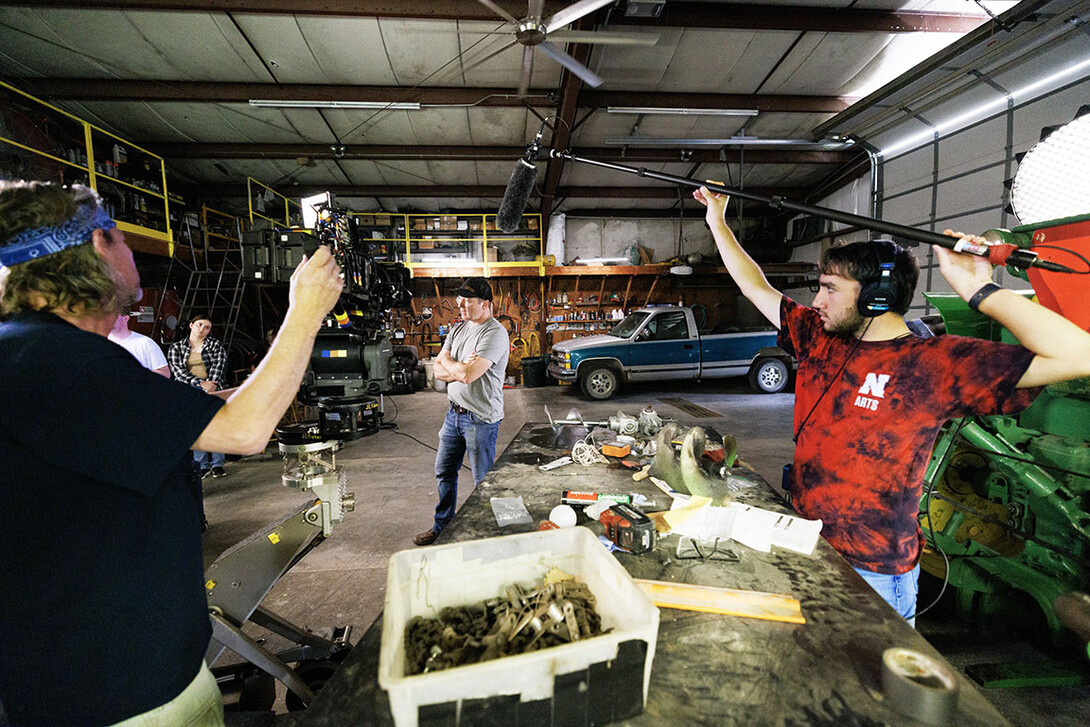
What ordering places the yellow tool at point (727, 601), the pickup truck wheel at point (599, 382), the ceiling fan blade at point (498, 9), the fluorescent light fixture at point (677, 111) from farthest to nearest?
the pickup truck wheel at point (599, 382)
the fluorescent light fixture at point (677, 111)
the ceiling fan blade at point (498, 9)
the yellow tool at point (727, 601)

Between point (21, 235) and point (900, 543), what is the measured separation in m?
2.57

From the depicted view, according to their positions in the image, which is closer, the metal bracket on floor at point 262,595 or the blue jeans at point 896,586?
the metal bracket on floor at point 262,595

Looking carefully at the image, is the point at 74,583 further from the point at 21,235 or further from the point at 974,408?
the point at 974,408

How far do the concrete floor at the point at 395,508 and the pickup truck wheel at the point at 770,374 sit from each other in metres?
0.30

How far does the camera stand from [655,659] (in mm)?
943

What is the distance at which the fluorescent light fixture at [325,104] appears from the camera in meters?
5.86

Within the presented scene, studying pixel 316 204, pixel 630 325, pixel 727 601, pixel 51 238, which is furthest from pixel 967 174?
pixel 51 238

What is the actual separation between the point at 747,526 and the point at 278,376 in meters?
1.55

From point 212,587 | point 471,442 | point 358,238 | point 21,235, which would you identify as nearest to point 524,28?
point 358,238

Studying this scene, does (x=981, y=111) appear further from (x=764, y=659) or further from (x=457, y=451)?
(x=764, y=659)

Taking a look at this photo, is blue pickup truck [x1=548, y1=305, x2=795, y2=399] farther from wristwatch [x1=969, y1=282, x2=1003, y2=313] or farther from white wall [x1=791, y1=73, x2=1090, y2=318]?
wristwatch [x1=969, y1=282, x2=1003, y2=313]

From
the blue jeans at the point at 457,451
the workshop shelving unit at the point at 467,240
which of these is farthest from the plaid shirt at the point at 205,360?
the workshop shelving unit at the point at 467,240

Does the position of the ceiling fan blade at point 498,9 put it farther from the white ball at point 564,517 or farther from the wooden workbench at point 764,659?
the wooden workbench at point 764,659

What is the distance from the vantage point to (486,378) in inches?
122
